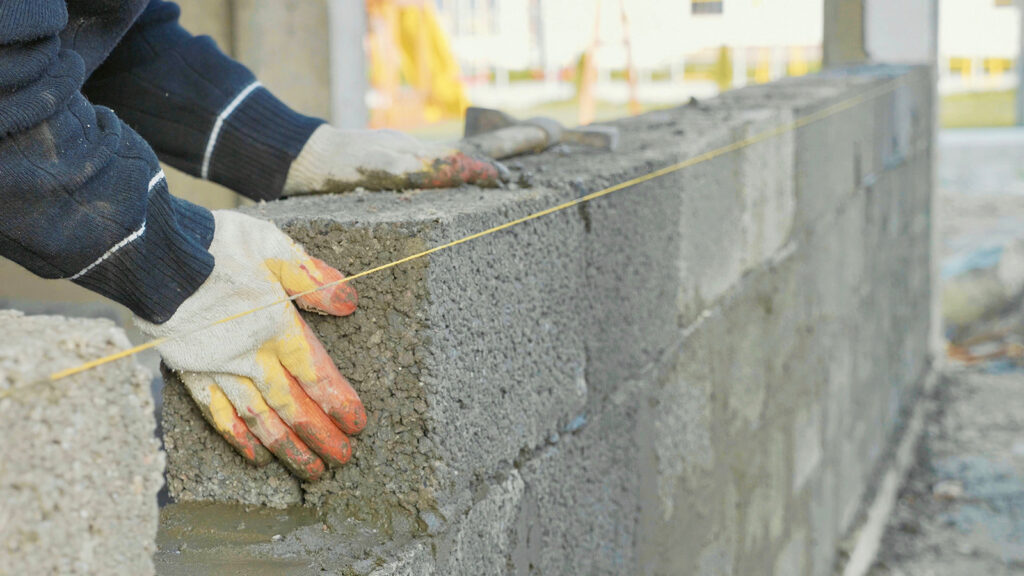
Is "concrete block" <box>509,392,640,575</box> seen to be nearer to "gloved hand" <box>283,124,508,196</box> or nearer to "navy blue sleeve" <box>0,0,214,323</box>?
"gloved hand" <box>283,124,508,196</box>

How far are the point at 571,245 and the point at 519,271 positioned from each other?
0.70 ft

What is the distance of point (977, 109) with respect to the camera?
17.2 m

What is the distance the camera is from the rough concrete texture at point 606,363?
4.91 ft

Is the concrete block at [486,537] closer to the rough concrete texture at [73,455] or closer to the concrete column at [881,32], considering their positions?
the rough concrete texture at [73,455]

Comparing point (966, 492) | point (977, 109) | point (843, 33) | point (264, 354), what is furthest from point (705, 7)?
point (264, 354)

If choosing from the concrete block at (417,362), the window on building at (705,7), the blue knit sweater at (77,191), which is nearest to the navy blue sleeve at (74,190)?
the blue knit sweater at (77,191)

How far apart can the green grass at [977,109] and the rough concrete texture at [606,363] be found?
446 inches

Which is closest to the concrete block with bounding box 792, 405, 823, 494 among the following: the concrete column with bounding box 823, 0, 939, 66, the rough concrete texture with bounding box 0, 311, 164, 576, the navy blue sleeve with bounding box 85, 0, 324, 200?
the navy blue sleeve with bounding box 85, 0, 324, 200

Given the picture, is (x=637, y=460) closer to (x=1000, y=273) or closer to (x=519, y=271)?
(x=519, y=271)

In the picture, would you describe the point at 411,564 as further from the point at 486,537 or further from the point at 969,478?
the point at 969,478

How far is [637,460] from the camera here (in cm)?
219

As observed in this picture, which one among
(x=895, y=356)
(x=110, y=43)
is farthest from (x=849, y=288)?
(x=110, y=43)

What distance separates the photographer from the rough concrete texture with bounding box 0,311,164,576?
3.14 feet

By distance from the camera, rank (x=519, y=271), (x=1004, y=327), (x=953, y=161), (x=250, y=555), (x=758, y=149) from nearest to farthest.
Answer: (x=250, y=555), (x=519, y=271), (x=758, y=149), (x=1004, y=327), (x=953, y=161)
